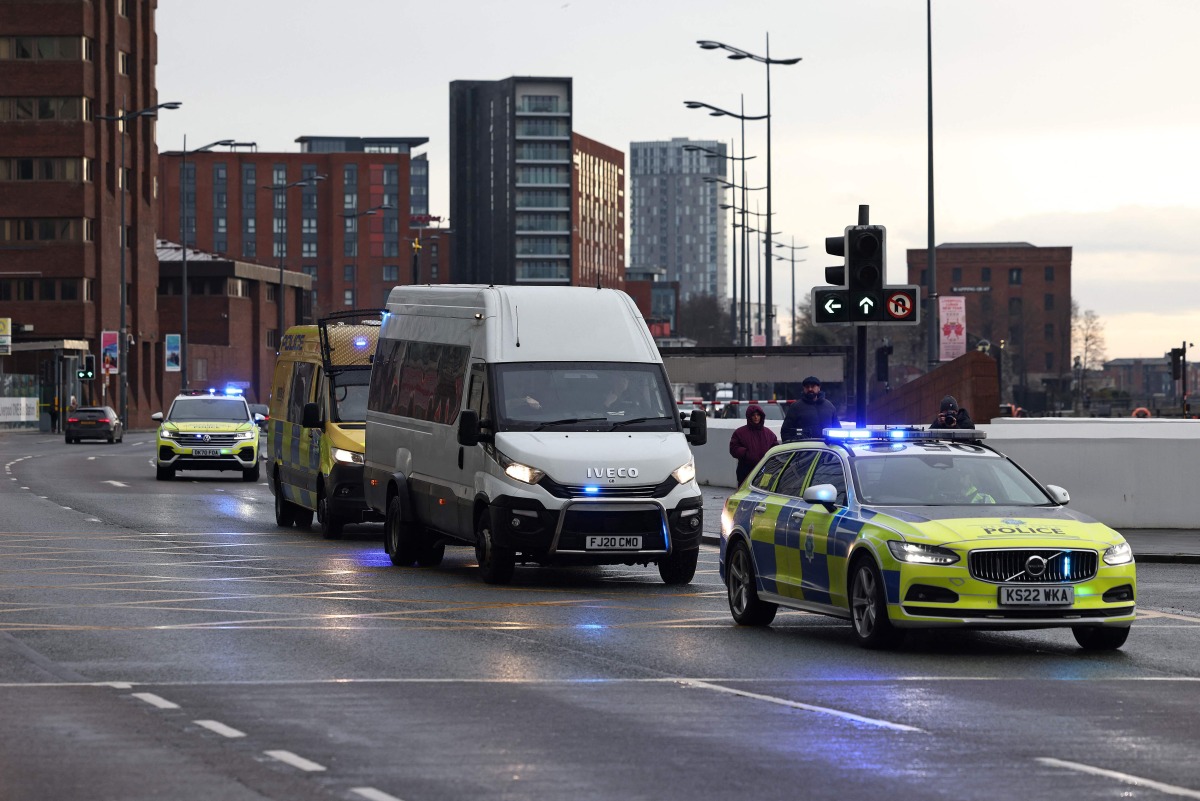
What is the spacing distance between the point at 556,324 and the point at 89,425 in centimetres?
5919

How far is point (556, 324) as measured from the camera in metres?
19.9

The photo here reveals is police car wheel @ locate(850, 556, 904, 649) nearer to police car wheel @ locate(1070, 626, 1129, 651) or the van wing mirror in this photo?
police car wheel @ locate(1070, 626, 1129, 651)

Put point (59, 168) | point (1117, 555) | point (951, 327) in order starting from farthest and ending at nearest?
1. point (59, 168)
2. point (951, 327)
3. point (1117, 555)

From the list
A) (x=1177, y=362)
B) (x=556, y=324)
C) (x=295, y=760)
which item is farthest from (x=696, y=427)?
(x=1177, y=362)

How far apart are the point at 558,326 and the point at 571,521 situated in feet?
7.98

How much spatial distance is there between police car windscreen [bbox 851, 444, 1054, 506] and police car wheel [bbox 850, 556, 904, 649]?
2.04ft

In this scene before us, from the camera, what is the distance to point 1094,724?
10484mm

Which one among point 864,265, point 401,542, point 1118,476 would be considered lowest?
point 401,542

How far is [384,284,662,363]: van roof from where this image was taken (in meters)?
19.6

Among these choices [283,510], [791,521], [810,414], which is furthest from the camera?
[283,510]

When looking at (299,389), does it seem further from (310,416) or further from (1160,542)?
(1160,542)

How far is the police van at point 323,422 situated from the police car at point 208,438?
12.2 m

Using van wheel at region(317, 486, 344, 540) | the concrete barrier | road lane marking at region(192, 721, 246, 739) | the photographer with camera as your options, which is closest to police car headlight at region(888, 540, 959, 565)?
road lane marking at region(192, 721, 246, 739)

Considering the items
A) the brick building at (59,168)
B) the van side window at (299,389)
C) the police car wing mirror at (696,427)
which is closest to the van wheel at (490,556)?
the police car wing mirror at (696,427)
